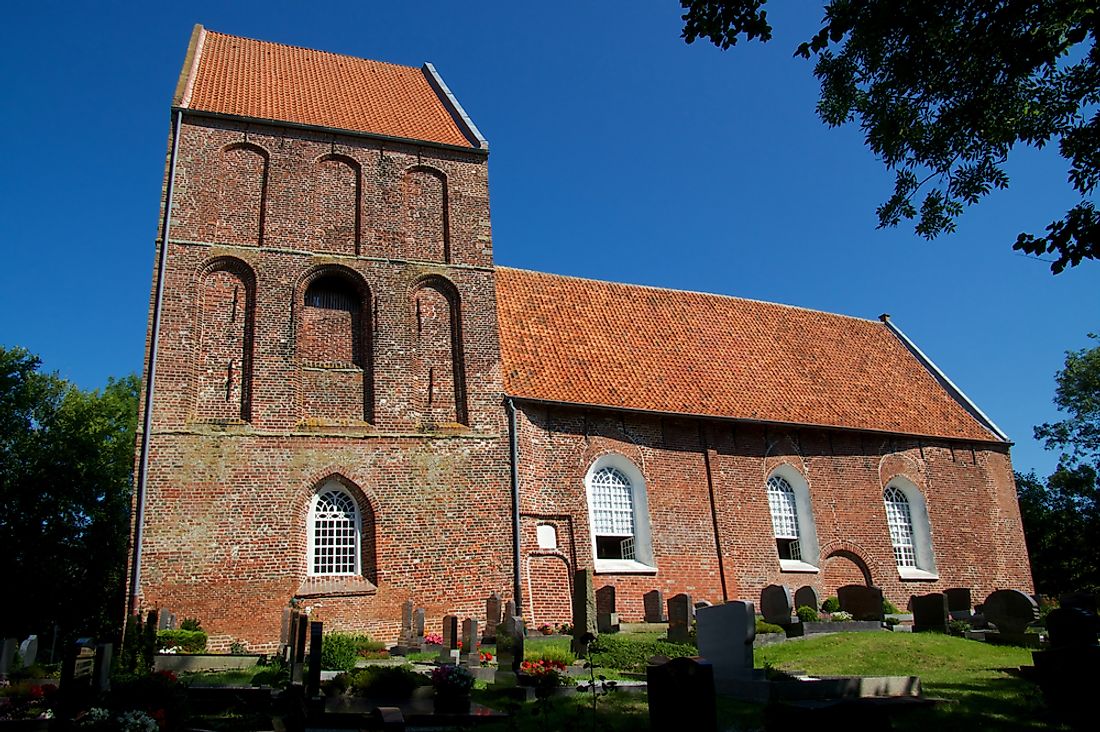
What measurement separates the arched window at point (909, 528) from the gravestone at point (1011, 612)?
7.17 meters

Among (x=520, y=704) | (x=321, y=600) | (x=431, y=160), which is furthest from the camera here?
(x=431, y=160)

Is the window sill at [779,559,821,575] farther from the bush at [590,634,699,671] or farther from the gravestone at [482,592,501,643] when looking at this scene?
the gravestone at [482,592,501,643]

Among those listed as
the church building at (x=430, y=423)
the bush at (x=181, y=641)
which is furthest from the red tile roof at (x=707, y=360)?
the bush at (x=181, y=641)

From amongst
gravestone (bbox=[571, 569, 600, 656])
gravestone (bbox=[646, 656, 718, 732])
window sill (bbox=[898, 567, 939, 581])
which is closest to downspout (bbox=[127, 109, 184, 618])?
gravestone (bbox=[571, 569, 600, 656])

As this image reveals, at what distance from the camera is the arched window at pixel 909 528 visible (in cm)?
2394

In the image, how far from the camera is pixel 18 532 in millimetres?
30469

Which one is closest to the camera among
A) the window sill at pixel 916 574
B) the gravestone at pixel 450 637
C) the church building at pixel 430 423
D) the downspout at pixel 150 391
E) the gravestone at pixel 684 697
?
the gravestone at pixel 684 697

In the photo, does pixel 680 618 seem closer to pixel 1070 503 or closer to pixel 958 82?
pixel 958 82

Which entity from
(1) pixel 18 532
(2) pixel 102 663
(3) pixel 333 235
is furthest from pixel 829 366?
(1) pixel 18 532

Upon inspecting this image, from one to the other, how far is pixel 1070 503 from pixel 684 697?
1425 inches

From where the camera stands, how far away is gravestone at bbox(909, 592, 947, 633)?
16.8 m

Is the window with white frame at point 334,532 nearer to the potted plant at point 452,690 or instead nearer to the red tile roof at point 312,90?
the potted plant at point 452,690

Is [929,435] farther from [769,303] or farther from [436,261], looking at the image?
[436,261]

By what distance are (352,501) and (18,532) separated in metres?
19.1
